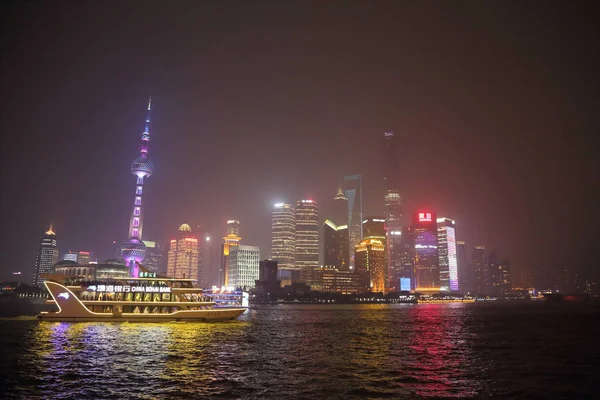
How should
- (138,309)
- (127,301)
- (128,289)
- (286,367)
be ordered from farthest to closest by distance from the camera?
(128,289)
(138,309)
(127,301)
(286,367)

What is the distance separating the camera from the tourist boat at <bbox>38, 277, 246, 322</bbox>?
78562 millimetres

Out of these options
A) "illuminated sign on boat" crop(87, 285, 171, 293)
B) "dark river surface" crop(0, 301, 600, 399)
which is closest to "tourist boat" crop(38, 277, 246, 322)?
"illuminated sign on boat" crop(87, 285, 171, 293)

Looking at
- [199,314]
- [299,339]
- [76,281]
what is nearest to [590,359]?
[299,339]

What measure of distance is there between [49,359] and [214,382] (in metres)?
20.2

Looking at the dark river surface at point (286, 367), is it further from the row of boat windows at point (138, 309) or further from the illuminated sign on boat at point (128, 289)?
the illuminated sign on boat at point (128, 289)

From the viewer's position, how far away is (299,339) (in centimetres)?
6353

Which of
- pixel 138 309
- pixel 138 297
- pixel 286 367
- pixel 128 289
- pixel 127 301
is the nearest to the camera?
pixel 286 367

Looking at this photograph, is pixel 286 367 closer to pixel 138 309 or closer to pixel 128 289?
pixel 138 309

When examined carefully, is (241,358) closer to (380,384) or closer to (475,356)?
(380,384)

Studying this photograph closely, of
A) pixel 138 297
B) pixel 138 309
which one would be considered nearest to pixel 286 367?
pixel 138 309

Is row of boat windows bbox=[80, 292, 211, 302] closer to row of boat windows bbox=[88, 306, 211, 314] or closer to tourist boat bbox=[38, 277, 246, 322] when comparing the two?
tourist boat bbox=[38, 277, 246, 322]

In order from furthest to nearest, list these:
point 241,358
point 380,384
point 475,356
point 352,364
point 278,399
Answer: point 475,356 → point 241,358 → point 352,364 → point 380,384 → point 278,399

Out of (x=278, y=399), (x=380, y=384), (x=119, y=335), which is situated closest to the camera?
(x=278, y=399)

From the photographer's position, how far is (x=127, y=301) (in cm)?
8119
